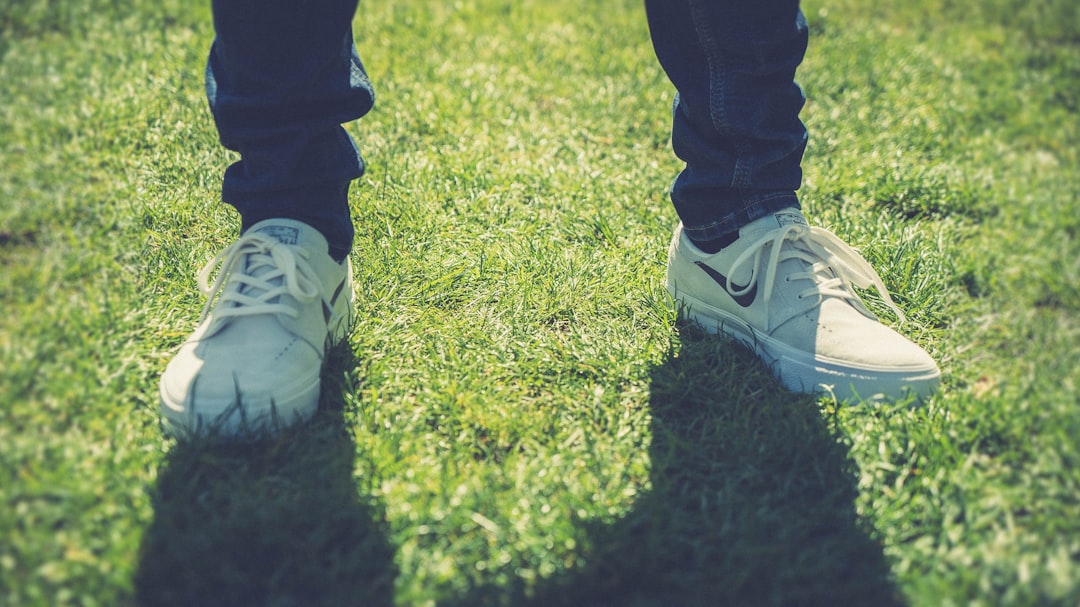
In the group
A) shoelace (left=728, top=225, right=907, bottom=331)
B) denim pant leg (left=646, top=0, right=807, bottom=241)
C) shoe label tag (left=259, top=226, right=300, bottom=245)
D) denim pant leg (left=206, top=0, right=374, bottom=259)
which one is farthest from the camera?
shoelace (left=728, top=225, right=907, bottom=331)

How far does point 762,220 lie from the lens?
6.24 feet

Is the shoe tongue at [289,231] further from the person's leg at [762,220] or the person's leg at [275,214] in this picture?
the person's leg at [762,220]

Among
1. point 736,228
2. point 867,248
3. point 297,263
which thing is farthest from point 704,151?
point 297,263

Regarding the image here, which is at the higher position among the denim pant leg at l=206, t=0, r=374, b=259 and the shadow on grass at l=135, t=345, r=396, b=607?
the denim pant leg at l=206, t=0, r=374, b=259

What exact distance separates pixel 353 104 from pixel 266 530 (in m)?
0.94

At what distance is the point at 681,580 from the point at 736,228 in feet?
2.89

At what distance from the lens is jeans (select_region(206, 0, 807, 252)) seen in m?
1.57

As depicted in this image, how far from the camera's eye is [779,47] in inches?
66.9

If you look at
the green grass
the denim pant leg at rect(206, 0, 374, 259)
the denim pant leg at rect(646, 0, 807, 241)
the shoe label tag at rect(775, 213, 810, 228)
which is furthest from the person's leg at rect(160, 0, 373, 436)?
the shoe label tag at rect(775, 213, 810, 228)

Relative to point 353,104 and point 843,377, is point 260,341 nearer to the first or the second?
point 353,104

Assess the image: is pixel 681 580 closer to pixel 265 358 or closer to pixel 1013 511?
pixel 1013 511

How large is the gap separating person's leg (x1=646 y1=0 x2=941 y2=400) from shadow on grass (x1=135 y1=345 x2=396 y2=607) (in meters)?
1.02

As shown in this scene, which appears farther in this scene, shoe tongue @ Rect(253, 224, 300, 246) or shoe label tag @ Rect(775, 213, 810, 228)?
shoe label tag @ Rect(775, 213, 810, 228)

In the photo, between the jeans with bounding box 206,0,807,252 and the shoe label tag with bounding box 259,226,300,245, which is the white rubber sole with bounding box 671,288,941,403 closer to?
the jeans with bounding box 206,0,807,252
